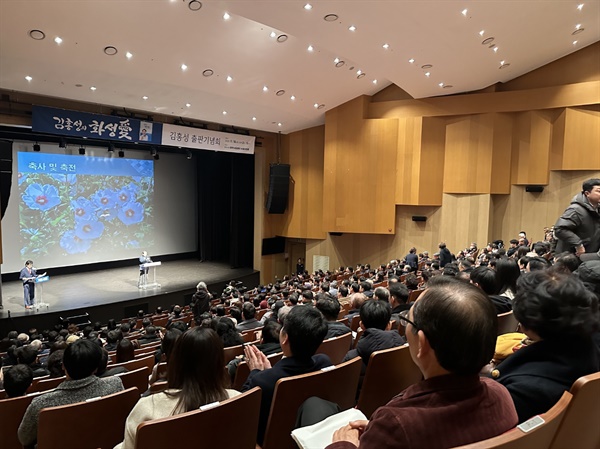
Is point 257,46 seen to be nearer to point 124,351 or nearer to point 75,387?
point 124,351

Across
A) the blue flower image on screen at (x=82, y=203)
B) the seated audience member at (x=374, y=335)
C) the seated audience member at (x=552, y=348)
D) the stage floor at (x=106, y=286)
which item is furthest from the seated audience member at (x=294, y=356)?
the blue flower image on screen at (x=82, y=203)

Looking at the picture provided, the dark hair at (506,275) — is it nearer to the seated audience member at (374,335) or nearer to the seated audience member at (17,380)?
the seated audience member at (374,335)

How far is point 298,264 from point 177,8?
29.5 feet

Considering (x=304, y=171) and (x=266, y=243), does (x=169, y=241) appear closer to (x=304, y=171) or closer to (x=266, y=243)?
(x=266, y=243)

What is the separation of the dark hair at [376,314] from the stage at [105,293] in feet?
27.6

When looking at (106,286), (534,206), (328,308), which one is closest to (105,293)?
(106,286)

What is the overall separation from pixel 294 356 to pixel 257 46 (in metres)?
7.49

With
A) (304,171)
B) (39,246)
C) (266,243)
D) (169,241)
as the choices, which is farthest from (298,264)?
(39,246)

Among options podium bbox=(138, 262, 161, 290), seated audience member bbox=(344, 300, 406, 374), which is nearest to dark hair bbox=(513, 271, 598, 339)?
seated audience member bbox=(344, 300, 406, 374)

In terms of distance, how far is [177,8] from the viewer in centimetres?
653

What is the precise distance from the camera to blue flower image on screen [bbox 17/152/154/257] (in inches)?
427

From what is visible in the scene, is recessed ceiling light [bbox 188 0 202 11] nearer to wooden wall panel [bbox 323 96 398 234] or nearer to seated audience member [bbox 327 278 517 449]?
wooden wall panel [bbox 323 96 398 234]

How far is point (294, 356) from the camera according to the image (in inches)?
80.3

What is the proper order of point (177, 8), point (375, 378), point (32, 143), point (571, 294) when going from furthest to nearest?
1. point (32, 143)
2. point (177, 8)
3. point (375, 378)
4. point (571, 294)
